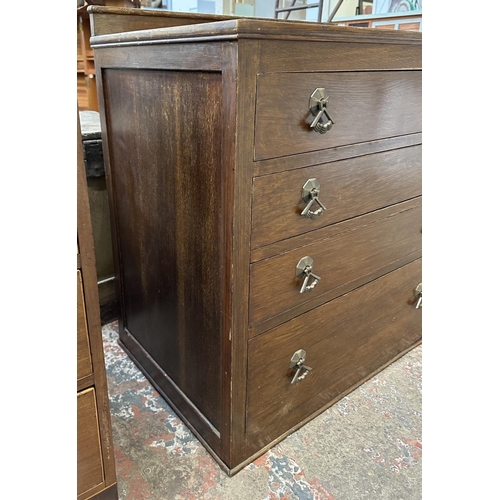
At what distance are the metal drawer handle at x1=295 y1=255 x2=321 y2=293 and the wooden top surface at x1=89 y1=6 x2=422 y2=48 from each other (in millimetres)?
480

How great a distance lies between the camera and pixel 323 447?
4.12 feet

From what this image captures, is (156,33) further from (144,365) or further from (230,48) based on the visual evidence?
(144,365)

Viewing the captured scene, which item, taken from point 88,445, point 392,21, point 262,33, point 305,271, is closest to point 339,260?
point 305,271

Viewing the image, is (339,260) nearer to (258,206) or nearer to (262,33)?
(258,206)

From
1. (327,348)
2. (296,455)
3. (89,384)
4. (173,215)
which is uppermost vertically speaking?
(173,215)

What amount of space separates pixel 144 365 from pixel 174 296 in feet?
1.32

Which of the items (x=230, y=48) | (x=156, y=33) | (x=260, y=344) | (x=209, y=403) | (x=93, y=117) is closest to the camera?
(x=230, y=48)

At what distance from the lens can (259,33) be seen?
A: 0.79 metres

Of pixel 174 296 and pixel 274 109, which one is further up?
pixel 274 109

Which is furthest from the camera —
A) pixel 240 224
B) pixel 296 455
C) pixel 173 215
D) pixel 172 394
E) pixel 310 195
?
pixel 172 394

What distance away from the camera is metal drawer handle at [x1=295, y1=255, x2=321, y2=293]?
3.51ft

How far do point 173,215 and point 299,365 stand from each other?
51 centimetres

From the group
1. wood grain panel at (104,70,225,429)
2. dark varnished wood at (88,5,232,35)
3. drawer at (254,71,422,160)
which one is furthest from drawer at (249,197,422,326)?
dark varnished wood at (88,5,232,35)

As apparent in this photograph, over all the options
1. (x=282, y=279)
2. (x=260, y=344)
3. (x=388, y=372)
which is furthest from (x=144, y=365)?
(x=388, y=372)
